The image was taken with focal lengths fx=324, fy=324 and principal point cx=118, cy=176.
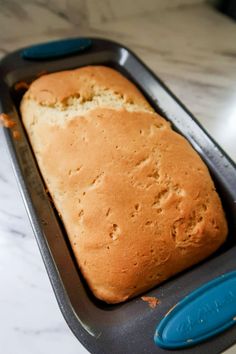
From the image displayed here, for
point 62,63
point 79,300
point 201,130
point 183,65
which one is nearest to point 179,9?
point 183,65

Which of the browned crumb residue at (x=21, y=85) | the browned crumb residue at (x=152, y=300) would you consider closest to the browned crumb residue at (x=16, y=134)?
the browned crumb residue at (x=21, y=85)

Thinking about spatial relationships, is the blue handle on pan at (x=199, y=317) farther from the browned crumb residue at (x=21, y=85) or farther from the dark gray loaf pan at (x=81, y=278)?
the browned crumb residue at (x=21, y=85)

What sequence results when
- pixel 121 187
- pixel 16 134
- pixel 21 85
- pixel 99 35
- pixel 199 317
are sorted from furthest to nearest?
pixel 99 35 < pixel 21 85 < pixel 16 134 < pixel 121 187 < pixel 199 317

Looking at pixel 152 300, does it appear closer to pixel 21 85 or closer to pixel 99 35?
pixel 21 85

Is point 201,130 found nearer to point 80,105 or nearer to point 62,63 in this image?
point 80,105

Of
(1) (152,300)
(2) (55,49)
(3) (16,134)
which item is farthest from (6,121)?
(1) (152,300)

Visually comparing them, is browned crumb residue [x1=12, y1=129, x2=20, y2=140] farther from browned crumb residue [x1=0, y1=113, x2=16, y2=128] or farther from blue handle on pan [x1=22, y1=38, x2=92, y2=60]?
blue handle on pan [x1=22, y1=38, x2=92, y2=60]

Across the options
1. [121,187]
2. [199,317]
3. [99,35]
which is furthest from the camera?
[99,35]

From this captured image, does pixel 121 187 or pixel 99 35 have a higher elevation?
pixel 99 35
